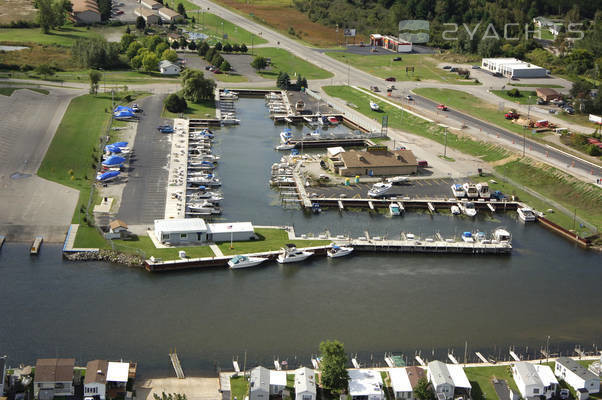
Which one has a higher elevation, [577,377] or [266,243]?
[577,377]

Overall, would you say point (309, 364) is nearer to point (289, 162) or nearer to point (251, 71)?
point (289, 162)

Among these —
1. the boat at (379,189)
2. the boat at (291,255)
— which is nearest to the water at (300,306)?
the boat at (291,255)

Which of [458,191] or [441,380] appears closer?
[441,380]

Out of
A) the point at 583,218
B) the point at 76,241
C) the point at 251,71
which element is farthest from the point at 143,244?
the point at 251,71

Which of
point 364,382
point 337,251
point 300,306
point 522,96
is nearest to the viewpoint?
point 364,382

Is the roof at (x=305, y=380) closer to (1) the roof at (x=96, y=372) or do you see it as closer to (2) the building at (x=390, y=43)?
(1) the roof at (x=96, y=372)

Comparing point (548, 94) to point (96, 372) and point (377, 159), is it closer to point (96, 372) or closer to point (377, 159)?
point (377, 159)

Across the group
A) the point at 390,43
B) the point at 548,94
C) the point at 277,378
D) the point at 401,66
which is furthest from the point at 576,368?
the point at 390,43
